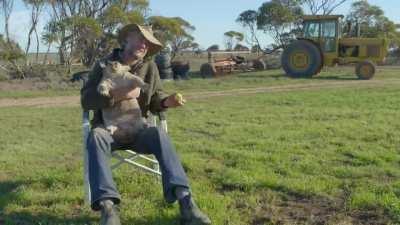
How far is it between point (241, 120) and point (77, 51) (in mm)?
16274

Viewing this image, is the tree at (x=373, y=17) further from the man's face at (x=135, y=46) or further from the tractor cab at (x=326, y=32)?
the man's face at (x=135, y=46)

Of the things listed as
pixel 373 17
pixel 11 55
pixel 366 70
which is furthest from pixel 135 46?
pixel 373 17

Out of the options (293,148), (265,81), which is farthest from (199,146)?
(265,81)

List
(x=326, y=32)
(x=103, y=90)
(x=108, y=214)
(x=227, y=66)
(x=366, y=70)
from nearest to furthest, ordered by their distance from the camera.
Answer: (x=108, y=214) → (x=103, y=90) → (x=366, y=70) → (x=326, y=32) → (x=227, y=66)

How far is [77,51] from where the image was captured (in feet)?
80.4

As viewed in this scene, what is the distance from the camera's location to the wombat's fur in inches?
173

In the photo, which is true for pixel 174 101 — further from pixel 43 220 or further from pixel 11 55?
pixel 11 55

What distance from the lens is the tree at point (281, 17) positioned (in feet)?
130

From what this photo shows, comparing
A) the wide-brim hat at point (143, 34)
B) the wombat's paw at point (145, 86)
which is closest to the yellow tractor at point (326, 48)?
the wide-brim hat at point (143, 34)

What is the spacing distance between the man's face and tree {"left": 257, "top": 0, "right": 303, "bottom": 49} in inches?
1388

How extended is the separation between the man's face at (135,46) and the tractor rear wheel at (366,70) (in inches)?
693

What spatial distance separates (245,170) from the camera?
18.6ft

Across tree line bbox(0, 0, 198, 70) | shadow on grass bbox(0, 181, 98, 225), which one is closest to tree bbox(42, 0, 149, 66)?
tree line bbox(0, 0, 198, 70)

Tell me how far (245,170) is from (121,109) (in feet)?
5.40
